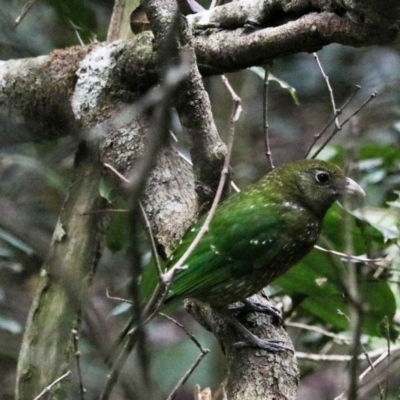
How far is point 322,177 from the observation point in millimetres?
2836

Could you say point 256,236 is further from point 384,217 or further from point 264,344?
point 384,217

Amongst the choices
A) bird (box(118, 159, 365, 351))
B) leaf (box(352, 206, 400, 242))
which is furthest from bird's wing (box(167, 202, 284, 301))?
leaf (box(352, 206, 400, 242))

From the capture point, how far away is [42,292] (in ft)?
9.96

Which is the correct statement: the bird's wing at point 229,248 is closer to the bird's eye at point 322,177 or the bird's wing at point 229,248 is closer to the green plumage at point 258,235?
the green plumage at point 258,235

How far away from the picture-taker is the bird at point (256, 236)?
2.61m

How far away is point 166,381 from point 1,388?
1.01 metres

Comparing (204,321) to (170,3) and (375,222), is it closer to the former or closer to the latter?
(375,222)

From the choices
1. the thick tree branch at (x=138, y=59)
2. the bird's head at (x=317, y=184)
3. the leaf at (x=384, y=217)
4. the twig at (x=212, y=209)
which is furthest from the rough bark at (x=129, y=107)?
the leaf at (x=384, y=217)

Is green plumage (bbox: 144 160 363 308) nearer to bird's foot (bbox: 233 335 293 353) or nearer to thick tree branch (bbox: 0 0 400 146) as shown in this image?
bird's foot (bbox: 233 335 293 353)

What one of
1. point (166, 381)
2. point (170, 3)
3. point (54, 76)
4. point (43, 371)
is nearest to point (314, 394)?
point (166, 381)

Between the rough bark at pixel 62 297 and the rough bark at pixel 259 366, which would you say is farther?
the rough bark at pixel 62 297

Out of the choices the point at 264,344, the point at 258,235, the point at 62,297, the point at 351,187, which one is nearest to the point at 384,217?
the point at 351,187

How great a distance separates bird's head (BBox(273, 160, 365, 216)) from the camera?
2.82 m

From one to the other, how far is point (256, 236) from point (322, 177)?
37cm
